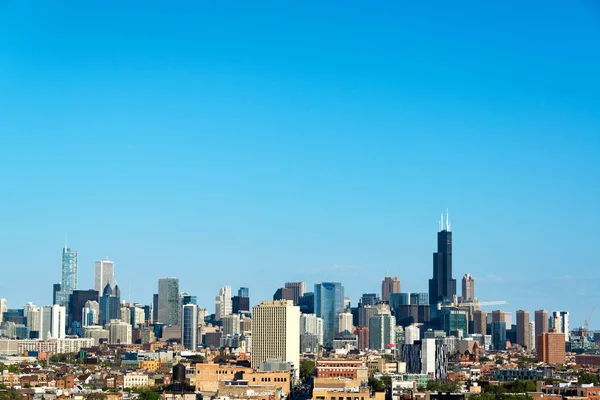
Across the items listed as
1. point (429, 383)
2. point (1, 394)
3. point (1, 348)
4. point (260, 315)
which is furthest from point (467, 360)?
point (1, 394)

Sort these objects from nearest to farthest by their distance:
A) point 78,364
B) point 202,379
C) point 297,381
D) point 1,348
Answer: point 202,379, point 297,381, point 78,364, point 1,348

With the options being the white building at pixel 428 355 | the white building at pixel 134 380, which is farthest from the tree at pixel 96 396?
the white building at pixel 428 355

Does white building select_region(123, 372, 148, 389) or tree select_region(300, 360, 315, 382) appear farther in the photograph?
tree select_region(300, 360, 315, 382)

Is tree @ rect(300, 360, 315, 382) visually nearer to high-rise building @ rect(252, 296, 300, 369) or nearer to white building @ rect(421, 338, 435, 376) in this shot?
high-rise building @ rect(252, 296, 300, 369)

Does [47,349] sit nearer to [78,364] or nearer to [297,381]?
[78,364]

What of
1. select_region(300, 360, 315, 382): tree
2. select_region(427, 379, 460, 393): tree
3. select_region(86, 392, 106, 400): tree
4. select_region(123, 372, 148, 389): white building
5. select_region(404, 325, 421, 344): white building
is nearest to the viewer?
select_region(86, 392, 106, 400): tree

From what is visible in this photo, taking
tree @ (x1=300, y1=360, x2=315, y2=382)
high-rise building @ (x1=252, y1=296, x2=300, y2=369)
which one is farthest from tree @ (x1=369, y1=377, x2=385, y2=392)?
high-rise building @ (x1=252, y1=296, x2=300, y2=369)

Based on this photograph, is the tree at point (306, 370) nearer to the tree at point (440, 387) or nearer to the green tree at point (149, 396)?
the tree at point (440, 387)
